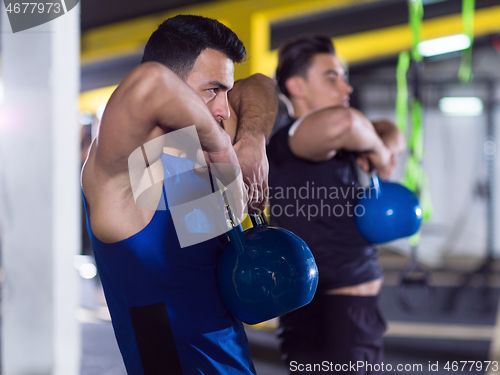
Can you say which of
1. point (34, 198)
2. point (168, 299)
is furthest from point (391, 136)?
point (34, 198)

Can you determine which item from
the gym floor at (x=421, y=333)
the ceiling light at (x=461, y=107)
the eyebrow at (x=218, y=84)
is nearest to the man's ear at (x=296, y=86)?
the eyebrow at (x=218, y=84)

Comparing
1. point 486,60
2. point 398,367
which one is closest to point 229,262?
point 398,367

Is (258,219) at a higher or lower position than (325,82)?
lower

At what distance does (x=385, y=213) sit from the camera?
1341mm

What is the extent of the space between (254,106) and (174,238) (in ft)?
1.19

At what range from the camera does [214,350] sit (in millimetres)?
818

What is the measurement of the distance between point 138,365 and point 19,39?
1.71 m

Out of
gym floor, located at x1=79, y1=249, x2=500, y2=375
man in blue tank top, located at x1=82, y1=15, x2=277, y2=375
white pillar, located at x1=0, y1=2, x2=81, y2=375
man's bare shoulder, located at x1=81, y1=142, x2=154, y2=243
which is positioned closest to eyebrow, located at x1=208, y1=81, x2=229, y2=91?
man in blue tank top, located at x1=82, y1=15, x2=277, y2=375

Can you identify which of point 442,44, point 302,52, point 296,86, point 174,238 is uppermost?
point 442,44

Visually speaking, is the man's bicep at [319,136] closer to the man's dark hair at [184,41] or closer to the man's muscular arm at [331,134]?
the man's muscular arm at [331,134]

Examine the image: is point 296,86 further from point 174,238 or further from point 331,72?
point 174,238

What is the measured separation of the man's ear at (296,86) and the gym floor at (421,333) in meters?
1.25

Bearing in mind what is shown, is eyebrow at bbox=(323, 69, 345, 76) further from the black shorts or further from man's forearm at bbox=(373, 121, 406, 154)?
the black shorts

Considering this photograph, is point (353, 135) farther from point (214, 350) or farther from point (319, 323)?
point (214, 350)
